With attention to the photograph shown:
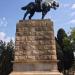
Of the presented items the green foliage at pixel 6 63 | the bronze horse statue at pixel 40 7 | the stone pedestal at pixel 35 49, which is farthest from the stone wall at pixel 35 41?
the green foliage at pixel 6 63

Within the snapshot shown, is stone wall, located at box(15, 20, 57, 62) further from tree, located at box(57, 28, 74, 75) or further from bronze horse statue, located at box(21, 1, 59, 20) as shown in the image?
tree, located at box(57, 28, 74, 75)

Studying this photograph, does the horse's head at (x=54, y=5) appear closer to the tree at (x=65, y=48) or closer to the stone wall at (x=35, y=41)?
the stone wall at (x=35, y=41)

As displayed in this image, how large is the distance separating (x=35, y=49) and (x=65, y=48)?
30.6 meters

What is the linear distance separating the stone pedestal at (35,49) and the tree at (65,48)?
28.1m

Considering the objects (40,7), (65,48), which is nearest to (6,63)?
(65,48)

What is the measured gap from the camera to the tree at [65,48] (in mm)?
47562

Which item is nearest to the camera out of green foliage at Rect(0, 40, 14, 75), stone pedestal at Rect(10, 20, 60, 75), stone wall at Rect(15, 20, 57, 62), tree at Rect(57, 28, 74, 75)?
stone pedestal at Rect(10, 20, 60, 75)

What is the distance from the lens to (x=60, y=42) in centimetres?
5184

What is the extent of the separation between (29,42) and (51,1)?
3.29m

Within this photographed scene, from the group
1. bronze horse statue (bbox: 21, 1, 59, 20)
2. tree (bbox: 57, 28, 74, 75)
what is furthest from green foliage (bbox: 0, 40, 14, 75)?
bronze horse statue (bbox: 21, 1, 59, 20)

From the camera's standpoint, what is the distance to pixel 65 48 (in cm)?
4941

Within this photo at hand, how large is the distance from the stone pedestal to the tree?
28.1 m

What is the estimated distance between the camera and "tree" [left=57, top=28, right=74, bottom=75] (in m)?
47.6

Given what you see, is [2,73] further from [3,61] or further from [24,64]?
[24,64]
